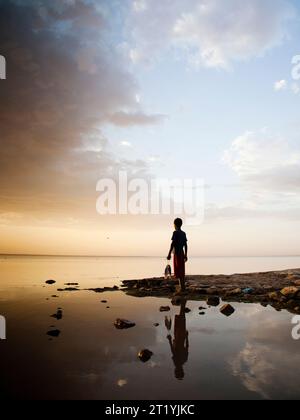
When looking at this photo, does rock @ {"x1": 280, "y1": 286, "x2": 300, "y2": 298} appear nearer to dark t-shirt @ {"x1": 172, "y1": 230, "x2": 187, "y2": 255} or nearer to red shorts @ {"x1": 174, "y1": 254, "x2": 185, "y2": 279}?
red shorts @ {"x1": 174, "y1": 254, "x2": 185, "y2": 279}

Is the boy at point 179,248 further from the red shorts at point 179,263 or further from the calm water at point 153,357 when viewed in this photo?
the calm water at point 153,357

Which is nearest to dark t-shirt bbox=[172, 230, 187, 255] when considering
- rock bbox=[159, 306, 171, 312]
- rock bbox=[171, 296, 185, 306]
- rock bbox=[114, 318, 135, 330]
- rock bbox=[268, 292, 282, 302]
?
rock bbox=[171, 296, 185, 306]

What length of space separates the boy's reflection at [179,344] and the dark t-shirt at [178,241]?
4.65 m

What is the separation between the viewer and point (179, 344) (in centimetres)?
612

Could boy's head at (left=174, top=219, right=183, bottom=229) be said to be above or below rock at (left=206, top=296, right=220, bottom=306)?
above

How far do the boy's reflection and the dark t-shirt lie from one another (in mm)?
4652

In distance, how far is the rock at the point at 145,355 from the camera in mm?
5242

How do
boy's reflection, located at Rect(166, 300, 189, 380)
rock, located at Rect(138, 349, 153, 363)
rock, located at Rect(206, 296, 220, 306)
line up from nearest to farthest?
boy's reflection, located at Rect(166, 300, 189, 380) < rock, located at Rect(138, 349, 153, 363) < rock, located at Rect(206, 296, 220, 306)

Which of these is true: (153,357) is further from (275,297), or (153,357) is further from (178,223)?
(178,223)

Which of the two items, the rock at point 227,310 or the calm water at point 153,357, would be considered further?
the rock at point 227,310

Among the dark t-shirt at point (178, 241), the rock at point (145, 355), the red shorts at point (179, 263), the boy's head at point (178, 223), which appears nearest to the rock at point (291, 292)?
the red shorts at point (179, 263)

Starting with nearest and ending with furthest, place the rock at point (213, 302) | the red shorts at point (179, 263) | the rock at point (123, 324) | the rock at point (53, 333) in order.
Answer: the rock at point (53, 333) < the rock at point (123, 324) < the rock at point (213, 302) < the red shorts at point (179, 263)

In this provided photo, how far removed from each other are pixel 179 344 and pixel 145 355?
108cm

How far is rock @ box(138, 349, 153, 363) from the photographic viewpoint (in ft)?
17.2
